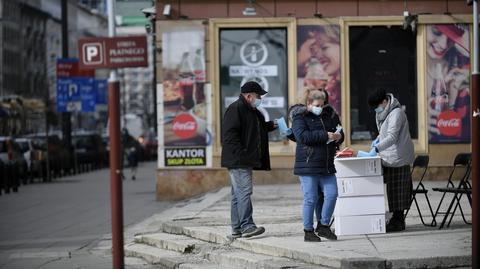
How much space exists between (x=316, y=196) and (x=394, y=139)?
1.23 meters

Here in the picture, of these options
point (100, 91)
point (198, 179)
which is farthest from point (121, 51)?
point (100, 91)

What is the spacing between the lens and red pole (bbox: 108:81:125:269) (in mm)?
9141

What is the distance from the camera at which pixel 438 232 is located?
12.0 meters

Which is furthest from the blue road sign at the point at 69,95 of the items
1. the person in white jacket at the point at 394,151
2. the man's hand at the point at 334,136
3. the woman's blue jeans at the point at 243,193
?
the man's hand at the point at 334,136

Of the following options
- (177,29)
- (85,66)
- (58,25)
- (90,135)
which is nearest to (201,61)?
(177,29)

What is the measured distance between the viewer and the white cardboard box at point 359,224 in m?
12.0

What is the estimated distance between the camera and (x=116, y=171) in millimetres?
9117

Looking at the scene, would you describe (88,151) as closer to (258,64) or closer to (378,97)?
(258,64)

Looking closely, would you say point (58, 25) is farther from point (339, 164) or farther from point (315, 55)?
point (339, 164)

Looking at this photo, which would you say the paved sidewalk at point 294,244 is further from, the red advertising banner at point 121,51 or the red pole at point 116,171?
the red advertising banner at point 121,51

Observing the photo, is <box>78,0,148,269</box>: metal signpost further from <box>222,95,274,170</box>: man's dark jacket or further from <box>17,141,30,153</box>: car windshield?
<box>17,141,30,153</box>: car windshield

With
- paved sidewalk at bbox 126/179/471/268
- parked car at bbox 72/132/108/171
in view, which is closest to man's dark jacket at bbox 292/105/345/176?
paved sidewalk at bbox 126/179/471/268

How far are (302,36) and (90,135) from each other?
32.9 meters

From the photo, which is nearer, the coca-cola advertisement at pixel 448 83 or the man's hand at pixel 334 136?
the man's hand at pixel 334 136
